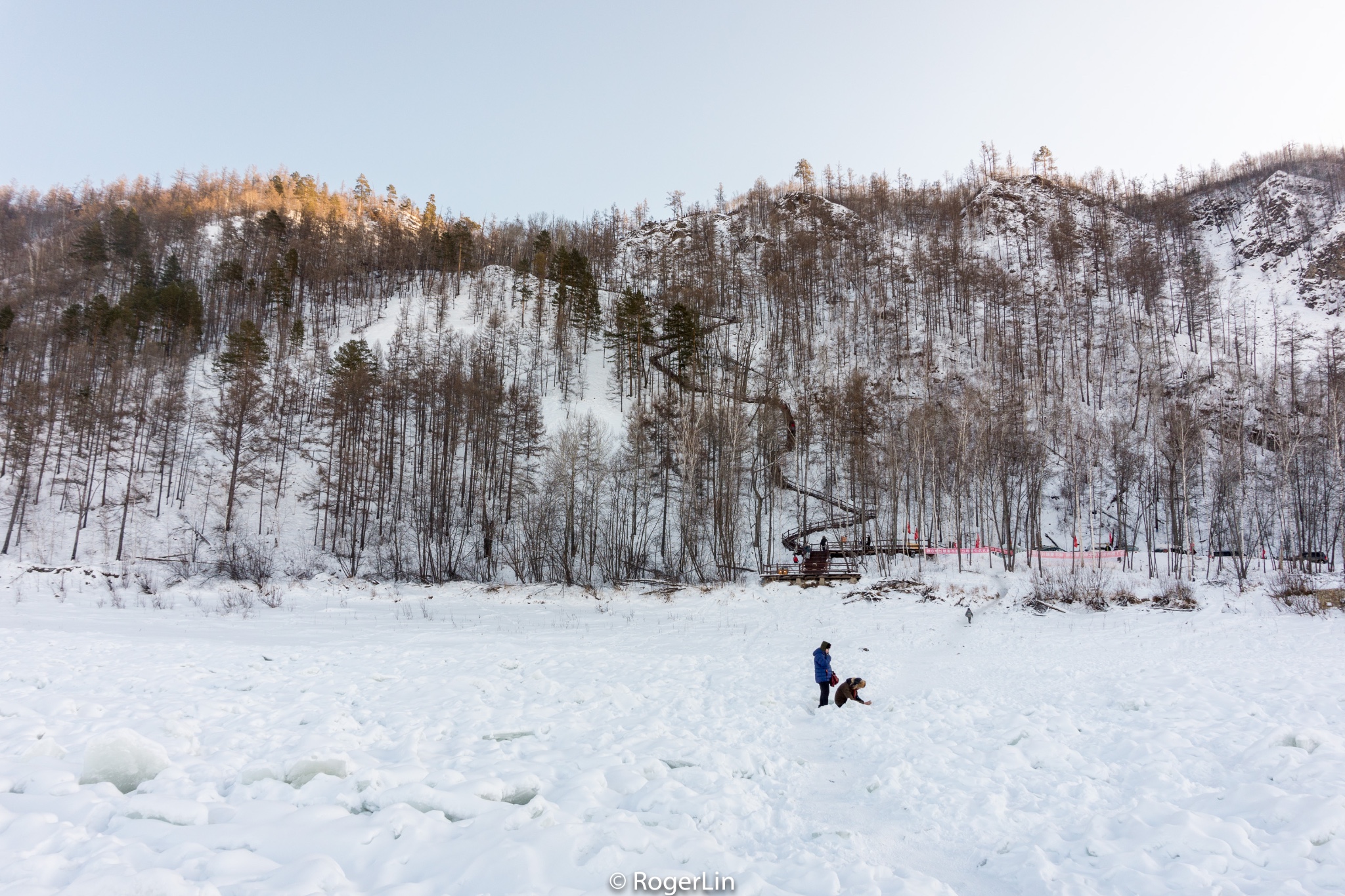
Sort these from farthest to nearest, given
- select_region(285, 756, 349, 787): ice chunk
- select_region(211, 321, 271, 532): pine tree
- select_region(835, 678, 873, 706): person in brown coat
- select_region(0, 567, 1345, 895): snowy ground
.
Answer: select_region(211, 321, 271, 532): pine tree < select_region(835, 678, 873, 706): person in brown coat < select_region(285, 756, 349, 787): ice chunk < select_region(0, 567, 1345, 895): snowy ground

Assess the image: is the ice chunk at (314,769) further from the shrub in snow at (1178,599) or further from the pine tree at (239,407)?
the pine tree at (239,407)

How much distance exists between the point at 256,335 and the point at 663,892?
2428 inches

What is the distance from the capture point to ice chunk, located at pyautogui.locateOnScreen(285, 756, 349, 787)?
5660mm

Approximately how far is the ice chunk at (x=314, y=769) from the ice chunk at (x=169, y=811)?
951 mm

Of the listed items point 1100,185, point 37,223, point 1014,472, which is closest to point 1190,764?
point 1014,472

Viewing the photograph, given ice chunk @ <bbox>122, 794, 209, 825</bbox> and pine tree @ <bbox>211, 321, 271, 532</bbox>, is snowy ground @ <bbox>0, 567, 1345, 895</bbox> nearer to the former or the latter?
ice chunk @ <bbox>122, 794, 209, 825</bbox>

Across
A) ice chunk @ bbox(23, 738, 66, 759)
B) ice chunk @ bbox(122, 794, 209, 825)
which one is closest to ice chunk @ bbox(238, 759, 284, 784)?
ice chunk @ bbox(122, 794, 209, 825)

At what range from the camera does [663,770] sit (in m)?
6.48

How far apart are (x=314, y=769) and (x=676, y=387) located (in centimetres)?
4986

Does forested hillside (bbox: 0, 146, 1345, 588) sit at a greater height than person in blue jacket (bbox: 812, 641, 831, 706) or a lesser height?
greater

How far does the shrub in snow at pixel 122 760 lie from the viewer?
5.21 meters

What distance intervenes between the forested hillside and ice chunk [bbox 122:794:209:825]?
2631cm

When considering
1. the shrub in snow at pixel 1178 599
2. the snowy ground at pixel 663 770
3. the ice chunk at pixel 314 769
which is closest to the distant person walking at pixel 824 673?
the snowy ground at pixel 663 770

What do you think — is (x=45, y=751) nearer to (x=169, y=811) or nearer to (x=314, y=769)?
(x=169, y=811)
